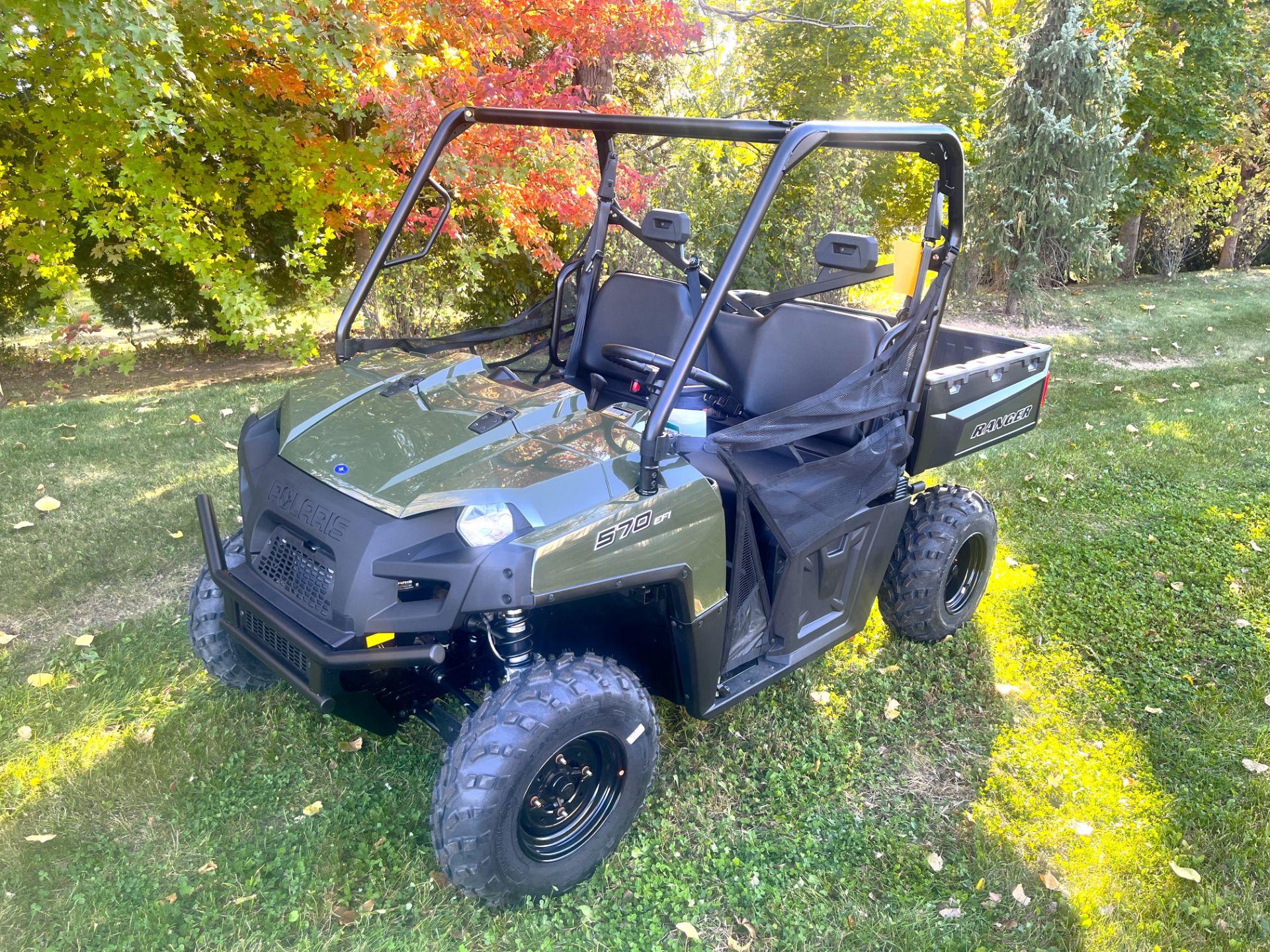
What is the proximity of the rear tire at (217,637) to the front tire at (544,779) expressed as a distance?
3.21 feet

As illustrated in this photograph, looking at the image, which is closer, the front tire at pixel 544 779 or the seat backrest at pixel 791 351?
the front tire at pixel 544 779

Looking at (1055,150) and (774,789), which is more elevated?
(1055,150)

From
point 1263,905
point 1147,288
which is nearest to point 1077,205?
point 1147,288

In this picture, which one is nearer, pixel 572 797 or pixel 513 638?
pixel 513 638

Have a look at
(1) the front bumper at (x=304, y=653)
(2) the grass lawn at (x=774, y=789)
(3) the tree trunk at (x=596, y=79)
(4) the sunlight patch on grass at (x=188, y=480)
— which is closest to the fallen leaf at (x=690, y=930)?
(2) the grass lawn at (x=774, y=789)

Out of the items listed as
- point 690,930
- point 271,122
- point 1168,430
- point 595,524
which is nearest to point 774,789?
point 690,930

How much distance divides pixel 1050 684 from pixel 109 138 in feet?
19.0

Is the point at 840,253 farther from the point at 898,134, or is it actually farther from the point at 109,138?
the point at 109,138

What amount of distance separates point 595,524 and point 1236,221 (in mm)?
17542

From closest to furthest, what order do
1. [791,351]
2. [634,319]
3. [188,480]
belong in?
[791,351], [634,319], [188,480]

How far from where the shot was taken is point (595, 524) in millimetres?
1995

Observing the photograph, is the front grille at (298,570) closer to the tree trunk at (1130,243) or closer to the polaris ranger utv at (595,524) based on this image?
the polaris ranger utv at (595,524)

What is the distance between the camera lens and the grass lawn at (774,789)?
2217 mm

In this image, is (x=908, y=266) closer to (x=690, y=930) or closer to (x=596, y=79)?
(x=690, y=930)
